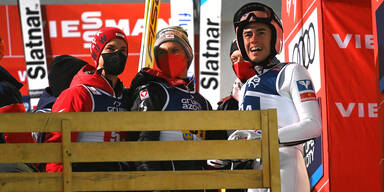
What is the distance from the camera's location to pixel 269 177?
2.54 m

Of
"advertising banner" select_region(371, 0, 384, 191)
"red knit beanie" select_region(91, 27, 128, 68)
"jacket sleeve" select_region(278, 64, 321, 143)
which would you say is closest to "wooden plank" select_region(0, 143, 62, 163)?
"jacket sleeve" select_region(278, 64, 321, 143)

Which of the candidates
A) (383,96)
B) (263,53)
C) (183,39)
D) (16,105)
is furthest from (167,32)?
(383,96)

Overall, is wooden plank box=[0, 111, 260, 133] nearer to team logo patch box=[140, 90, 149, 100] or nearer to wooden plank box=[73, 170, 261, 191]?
wooden plank box=[73, 170, 261, 191]

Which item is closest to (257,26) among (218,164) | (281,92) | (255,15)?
(255,15)

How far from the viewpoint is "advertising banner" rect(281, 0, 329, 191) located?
4.20 meters

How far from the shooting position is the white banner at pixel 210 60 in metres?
9.17

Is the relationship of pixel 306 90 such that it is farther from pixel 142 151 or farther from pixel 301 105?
pixel 142 151

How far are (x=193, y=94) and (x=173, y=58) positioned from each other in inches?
9.1

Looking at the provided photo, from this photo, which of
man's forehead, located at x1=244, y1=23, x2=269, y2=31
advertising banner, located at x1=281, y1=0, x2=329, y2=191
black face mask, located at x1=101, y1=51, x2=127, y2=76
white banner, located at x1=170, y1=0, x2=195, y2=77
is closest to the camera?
man's forehead, located at x1=244, y1=23, x2=269, y2=31

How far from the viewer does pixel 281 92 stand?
128 inches

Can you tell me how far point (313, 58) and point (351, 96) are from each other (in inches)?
16.9

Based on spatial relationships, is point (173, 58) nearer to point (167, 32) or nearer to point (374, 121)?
point (167, 32)

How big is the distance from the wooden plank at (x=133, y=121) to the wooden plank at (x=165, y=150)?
63 mm

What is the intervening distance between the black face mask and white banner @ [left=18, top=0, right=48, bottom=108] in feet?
20.9
